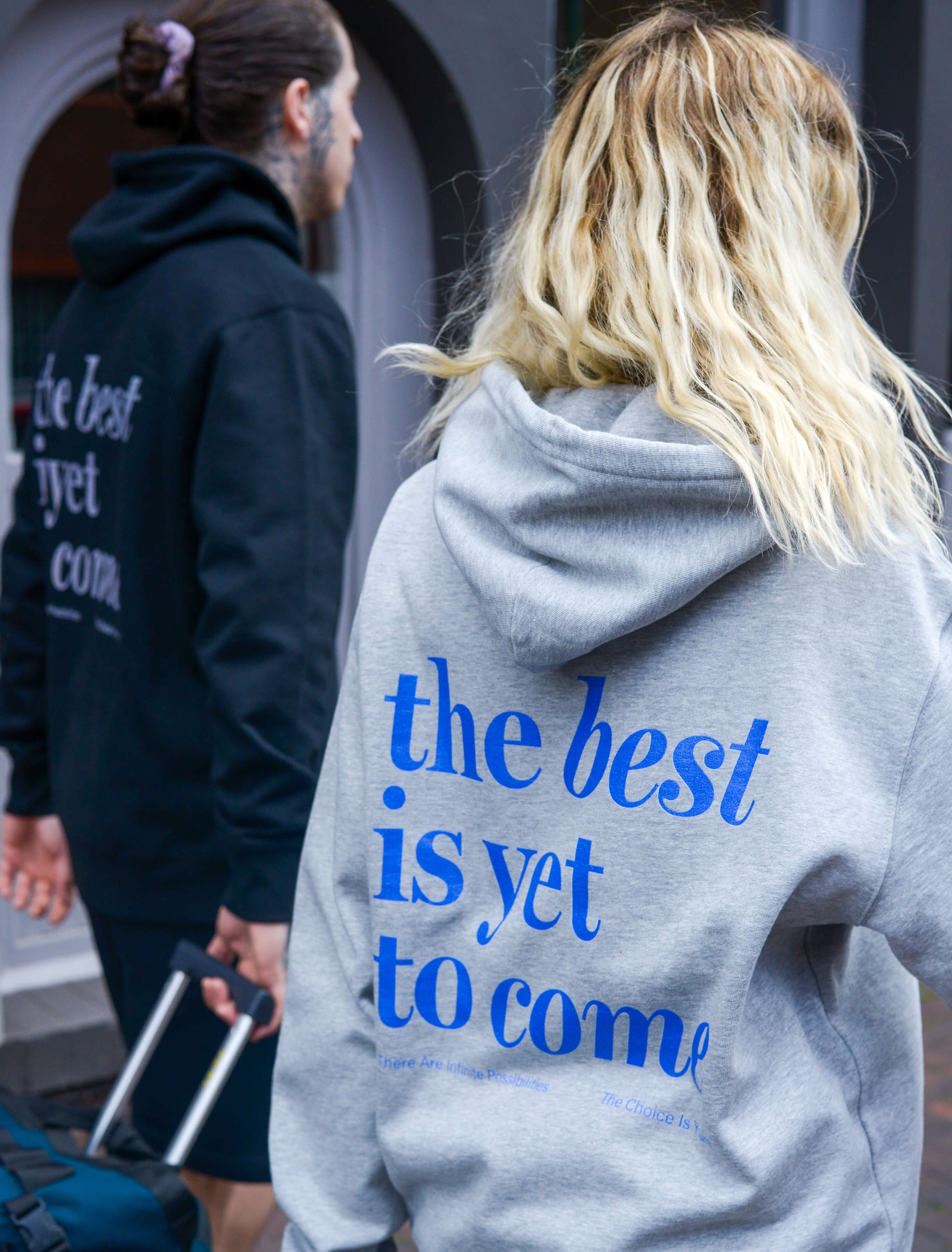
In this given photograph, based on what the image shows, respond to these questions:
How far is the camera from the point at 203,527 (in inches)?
77.1

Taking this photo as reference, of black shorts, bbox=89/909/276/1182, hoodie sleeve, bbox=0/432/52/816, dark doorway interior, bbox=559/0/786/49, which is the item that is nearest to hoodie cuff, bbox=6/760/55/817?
hoodie sleeve, bbox=0/432/52/816

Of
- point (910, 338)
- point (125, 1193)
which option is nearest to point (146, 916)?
point (125, 1193)

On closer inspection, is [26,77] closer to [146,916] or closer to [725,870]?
[146,916]

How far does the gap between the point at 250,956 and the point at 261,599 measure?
1.80ft

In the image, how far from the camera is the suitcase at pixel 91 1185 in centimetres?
146

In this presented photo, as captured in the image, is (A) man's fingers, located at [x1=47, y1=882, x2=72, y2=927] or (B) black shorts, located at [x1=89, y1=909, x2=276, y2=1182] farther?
(A) man's fingers, located at [x1=47, y1=882, x2=72, y2=927]

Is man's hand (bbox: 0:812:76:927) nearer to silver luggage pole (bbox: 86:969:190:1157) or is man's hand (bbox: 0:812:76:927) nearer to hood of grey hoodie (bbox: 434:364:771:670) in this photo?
silver luggage pole (bbox: 86:969:190:1157)

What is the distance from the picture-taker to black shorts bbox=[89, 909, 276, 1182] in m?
2.13

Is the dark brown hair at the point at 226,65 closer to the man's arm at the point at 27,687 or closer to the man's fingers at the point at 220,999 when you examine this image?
the man's arm at the point at 27,687

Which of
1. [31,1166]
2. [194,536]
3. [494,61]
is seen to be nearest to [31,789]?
[194,536]

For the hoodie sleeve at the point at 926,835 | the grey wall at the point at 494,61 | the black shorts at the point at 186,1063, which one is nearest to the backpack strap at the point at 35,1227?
the black shorts at the point at 186,1063

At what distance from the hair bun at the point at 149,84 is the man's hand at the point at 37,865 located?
130cm

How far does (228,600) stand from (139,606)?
9.1 inches

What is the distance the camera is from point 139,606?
208cm
